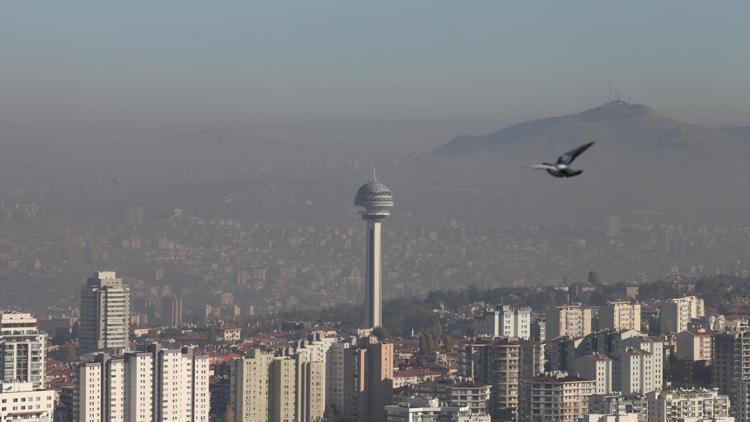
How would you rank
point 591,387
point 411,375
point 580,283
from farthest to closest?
point 580,283 < point 411,375 < point 591,387

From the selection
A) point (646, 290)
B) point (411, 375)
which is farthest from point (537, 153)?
point (411, 375)

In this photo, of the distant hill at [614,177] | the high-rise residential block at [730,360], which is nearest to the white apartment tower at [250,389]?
the high-rise residential block at [730,360]

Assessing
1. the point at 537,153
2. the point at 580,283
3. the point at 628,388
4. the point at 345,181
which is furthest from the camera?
the point at 345,181

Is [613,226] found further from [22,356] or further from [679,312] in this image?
[22,356]

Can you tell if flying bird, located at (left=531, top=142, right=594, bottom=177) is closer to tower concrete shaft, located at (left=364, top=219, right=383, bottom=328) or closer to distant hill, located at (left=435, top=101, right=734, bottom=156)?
distant hill, located at (left=435, top=101, right=734, bottom=156)

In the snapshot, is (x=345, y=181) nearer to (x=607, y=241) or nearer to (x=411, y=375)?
(x=607, y=241)
